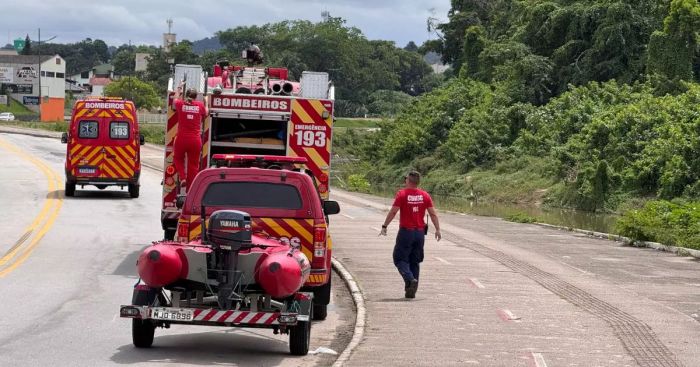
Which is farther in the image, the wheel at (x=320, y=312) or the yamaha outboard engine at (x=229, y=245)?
the wheel at (x=320, y=312)

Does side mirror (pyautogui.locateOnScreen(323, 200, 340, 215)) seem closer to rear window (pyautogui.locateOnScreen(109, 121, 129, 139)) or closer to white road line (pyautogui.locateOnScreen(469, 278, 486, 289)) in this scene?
white road line (pyautogui.locateOnScreen(469, 278, 486, 289))

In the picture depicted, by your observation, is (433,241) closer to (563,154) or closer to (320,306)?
(320,306)

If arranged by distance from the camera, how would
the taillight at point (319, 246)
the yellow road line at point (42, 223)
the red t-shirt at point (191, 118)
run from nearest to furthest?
the taillight at point (319, 246) → the red t-shirt at point (191, 118) → the yellow road line at point (42, 223)

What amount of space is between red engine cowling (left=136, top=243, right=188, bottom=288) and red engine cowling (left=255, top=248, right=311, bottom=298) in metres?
0.81

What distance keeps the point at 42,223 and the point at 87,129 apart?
8.75 m

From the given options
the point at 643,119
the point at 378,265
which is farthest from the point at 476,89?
the point at 378,265

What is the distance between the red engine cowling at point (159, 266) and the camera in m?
12.0

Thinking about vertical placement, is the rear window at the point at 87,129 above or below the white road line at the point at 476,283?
above

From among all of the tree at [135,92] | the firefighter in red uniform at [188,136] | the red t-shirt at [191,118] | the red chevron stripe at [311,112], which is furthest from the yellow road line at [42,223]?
the tree at [135,92]

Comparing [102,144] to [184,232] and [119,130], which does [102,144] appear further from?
[184,232]

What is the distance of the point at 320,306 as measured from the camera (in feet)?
50.4

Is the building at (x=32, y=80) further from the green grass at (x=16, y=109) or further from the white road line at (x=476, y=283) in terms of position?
the white road line at (x=476, y=283)

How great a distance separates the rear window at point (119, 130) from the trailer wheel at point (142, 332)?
79.4 feet

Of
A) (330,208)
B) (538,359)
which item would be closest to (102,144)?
(330,208)
